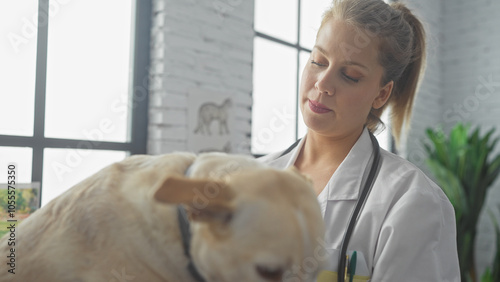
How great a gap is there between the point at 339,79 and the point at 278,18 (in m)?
2.55

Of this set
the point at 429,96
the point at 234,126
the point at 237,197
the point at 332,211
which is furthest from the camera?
the point at 429,96

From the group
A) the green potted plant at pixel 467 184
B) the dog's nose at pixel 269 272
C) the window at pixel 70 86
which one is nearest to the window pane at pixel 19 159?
the window at pixel 70 86

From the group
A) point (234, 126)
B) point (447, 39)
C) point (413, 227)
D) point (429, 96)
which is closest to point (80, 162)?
point (234, 126)

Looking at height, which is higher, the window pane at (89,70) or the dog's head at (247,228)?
the window pane at (89,70)

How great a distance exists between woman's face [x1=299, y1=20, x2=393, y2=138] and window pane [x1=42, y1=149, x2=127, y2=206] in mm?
1267

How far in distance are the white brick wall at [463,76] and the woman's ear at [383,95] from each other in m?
3.62

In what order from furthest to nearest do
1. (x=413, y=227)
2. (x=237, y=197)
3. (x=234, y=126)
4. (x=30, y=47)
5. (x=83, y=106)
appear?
(x=234, y=126), (x=83, y=106), (x=30, y=47), (x=413, y=227), (x=237, y=197)

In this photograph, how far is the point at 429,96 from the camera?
17.4 feet

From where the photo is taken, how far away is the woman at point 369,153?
1154mm

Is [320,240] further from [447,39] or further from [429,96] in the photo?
[447,39]

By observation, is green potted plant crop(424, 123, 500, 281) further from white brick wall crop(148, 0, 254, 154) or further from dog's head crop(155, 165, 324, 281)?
dog's head crop(155, 165, 324, 281)

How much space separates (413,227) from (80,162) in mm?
1885

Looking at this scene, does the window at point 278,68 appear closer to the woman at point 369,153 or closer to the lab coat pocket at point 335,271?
the woman at point 369,153

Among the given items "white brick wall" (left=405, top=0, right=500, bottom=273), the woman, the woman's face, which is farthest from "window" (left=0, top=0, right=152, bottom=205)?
"white brick wall" (left=405, top=0, right=500, bottom=273)
